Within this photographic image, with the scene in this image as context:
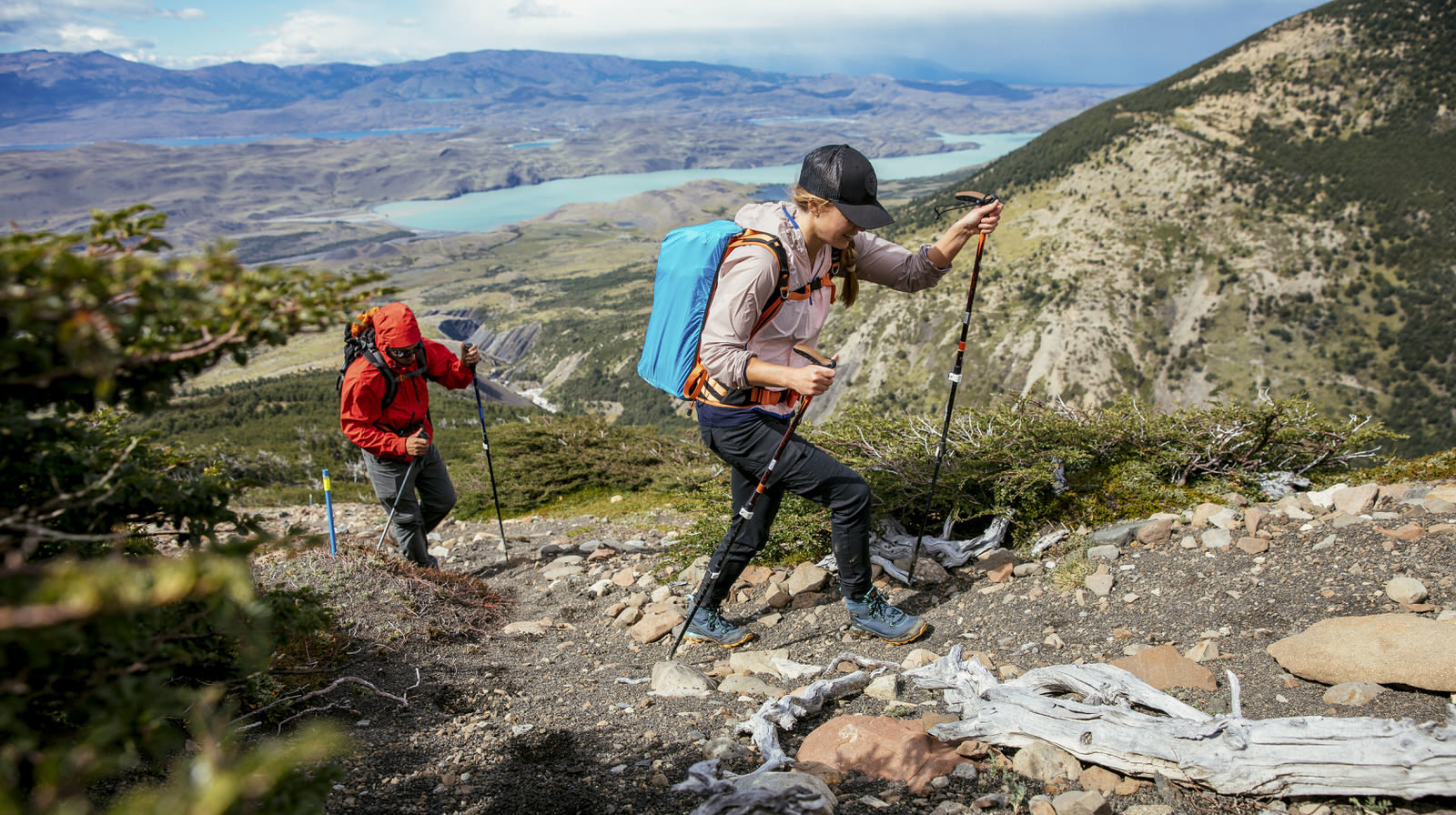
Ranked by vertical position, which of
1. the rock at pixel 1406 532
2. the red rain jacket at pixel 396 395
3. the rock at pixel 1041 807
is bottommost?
the rock at pixel 1041 807

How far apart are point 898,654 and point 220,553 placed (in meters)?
4.22

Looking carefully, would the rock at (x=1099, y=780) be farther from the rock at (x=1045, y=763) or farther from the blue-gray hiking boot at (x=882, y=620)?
the blue-gray hiking boot at (x=882, y=620)

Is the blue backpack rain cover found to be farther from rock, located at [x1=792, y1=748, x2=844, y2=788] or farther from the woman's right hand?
rock, located at [x1=792, y1=748, x2=844, y2=788]

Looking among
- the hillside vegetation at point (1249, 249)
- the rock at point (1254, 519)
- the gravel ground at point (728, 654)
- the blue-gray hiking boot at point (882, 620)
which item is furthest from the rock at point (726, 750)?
the hillside vegetation at point (1249, 249)

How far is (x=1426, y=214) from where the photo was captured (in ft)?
323

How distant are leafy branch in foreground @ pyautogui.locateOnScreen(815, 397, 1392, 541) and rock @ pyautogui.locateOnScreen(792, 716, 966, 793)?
9.47ft

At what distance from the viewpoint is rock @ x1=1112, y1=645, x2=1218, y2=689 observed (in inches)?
148

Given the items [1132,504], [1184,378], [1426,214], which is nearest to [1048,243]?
[1184,378]

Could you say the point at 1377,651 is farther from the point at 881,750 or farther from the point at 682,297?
the point at 682,297

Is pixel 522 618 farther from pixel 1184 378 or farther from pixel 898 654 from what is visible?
pixel 1184 378

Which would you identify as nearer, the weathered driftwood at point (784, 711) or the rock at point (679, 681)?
the weathered driftwood at point (784, 711)

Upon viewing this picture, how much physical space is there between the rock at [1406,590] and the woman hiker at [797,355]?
102 inches

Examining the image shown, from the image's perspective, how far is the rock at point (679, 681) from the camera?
454 cm

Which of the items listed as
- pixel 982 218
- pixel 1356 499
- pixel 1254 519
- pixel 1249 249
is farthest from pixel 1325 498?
pixel 1249 249
